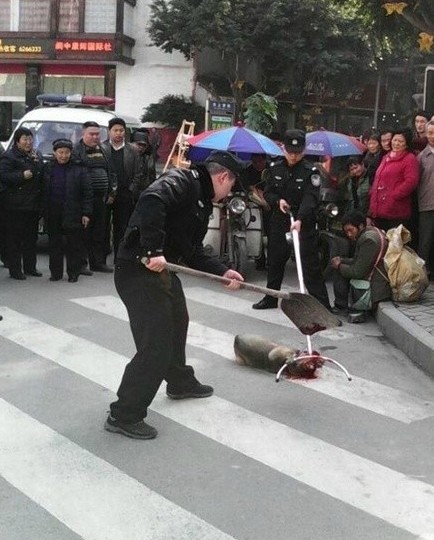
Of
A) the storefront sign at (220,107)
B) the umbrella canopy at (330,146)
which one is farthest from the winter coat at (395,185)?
the storefront sign at (220,107)

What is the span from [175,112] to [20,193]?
16.3 meters

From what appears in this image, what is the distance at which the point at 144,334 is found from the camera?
421cm

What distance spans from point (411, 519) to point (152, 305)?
179 cm

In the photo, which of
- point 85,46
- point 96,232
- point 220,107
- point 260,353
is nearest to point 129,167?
point 96,232

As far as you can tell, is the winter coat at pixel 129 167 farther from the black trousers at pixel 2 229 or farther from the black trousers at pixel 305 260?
the black trousers at pixel 305 260

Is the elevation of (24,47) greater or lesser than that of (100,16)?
lesser

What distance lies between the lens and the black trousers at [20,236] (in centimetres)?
Result: 839

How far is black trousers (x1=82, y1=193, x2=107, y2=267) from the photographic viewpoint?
29.2 ft

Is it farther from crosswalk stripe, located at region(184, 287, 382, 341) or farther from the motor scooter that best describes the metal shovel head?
the motor scooter

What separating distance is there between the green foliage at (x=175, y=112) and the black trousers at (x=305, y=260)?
1734cm

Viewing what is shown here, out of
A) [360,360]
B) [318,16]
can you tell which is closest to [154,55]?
[318,16]

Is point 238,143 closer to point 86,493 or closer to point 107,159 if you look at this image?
point 107,159

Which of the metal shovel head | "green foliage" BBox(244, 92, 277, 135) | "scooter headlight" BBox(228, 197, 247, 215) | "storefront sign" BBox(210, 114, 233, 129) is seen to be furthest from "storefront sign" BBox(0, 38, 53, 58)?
the metal shovel head

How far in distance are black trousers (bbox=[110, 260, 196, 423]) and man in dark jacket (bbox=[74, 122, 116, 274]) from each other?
4.60 metres
